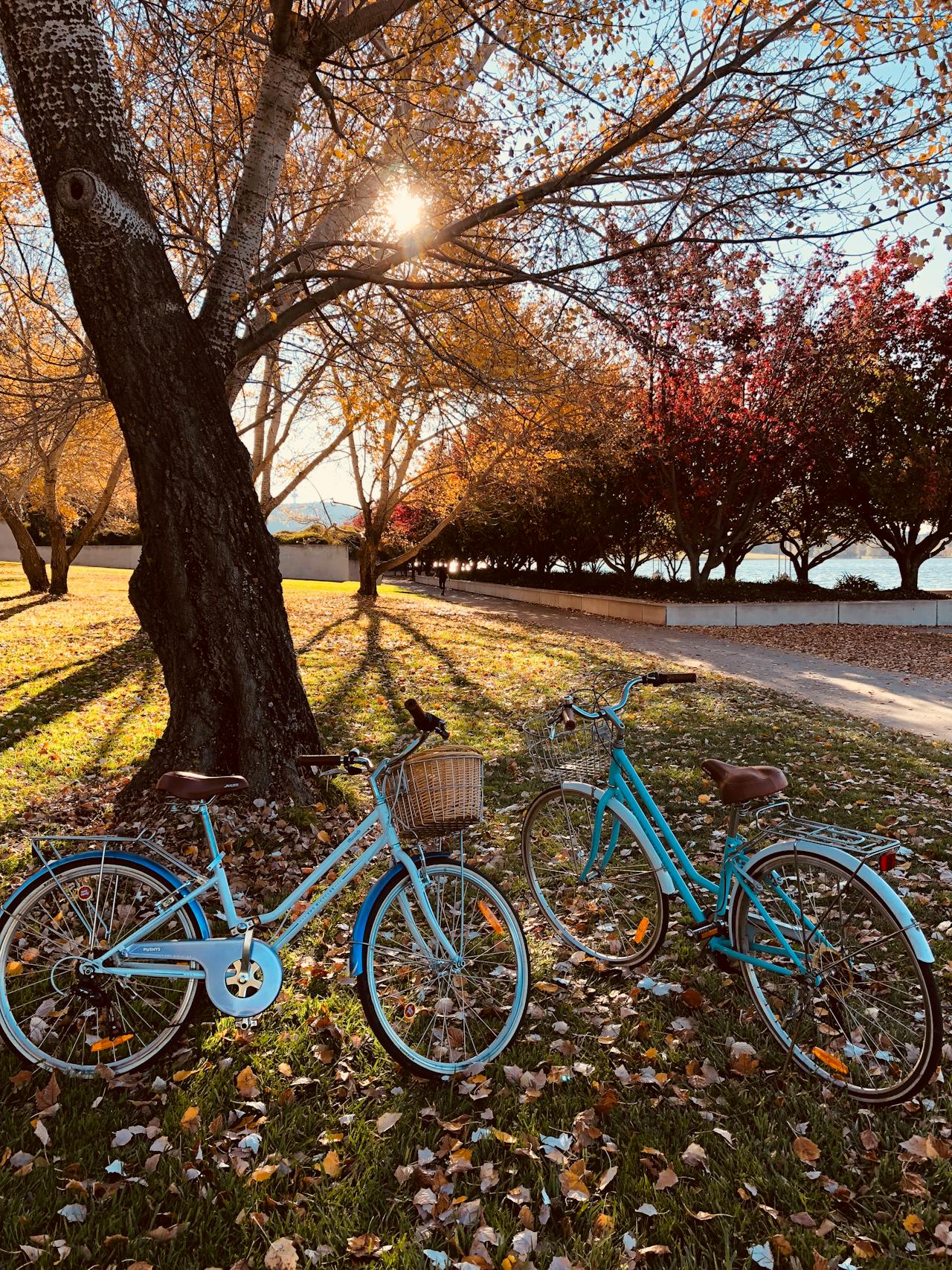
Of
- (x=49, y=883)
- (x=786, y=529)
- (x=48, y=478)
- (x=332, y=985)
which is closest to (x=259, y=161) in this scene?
(x=49, y=883)

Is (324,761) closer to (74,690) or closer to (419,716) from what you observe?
(419,716)

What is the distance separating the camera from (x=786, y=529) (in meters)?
25.7

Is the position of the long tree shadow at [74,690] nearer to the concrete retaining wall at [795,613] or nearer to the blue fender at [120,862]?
the blue fender at [120,862]

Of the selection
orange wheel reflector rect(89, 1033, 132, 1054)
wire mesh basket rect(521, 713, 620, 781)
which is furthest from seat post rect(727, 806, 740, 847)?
orange wheel reflector rect(89, 1033, 132, 1054)

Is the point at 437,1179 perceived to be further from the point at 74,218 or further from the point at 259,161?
the point at 259,161

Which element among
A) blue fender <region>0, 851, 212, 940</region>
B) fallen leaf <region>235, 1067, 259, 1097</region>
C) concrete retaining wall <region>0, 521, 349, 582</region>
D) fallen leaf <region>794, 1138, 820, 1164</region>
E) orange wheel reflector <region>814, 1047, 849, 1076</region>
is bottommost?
fallen leaf <region>235, 1067, 259, 1097</region>

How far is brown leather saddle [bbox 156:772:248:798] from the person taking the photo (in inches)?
111

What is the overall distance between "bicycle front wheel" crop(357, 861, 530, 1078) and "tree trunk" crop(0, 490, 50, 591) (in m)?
18.1

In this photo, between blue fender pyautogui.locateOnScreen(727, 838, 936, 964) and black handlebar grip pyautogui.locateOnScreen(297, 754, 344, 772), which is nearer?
blue fender pyautogui.locateOnScreen(727, 838, 936, 964)

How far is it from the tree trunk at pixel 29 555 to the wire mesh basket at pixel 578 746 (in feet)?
58.6

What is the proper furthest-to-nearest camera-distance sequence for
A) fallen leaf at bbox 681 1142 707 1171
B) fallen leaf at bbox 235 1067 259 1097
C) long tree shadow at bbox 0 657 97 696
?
long tree shadow at bbox 0 657 97 696 < fallen leaf at bbox 235 1067 259 1097 < fallen leaf at bbox 681 1142 707 1171

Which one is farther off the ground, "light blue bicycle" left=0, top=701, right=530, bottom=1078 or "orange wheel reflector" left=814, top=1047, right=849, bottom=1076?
"light blue bicycle" left=0, top=701, right=530, bottom=1078

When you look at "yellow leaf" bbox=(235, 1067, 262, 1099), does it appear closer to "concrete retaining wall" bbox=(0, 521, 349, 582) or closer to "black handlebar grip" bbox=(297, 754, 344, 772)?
"black handlebar grip" bbox=(297, 754, 344, 772)

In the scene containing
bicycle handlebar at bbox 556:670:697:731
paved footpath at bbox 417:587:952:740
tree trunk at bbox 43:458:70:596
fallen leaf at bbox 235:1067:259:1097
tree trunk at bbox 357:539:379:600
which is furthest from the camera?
tree trunk at bbox 357:539:379:600
